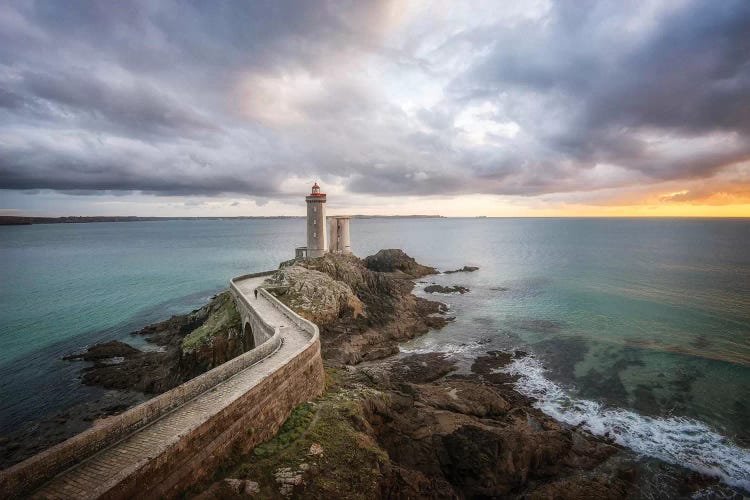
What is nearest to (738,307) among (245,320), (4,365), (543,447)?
(543,447)

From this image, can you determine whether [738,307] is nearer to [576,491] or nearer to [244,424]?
[576,491]

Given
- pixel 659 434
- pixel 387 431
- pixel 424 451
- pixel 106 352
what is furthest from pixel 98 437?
pixel 106 352

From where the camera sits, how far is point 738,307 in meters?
33.4

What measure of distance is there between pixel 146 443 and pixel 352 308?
800 inches

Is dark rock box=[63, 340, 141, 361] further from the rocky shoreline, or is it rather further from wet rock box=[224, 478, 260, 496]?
wet rock box=[224, 478, 260, 496]

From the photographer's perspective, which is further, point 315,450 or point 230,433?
point 315,450

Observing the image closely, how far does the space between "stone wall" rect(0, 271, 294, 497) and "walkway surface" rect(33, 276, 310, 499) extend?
6.1 inches

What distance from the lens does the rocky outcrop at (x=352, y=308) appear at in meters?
24.8

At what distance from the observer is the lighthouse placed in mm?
40338

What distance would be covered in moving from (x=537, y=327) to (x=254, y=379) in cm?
2656

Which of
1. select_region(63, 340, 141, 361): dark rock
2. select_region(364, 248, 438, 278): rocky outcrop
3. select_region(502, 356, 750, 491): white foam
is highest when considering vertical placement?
select_region(364, 248, 438, 278): rocky outcrop

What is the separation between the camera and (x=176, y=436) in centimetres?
849

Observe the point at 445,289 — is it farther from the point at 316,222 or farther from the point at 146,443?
the point at 146,443

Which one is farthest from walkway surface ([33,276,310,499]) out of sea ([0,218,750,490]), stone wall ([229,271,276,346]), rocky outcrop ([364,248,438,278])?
rocky outcrop ([364,248,438,278])
